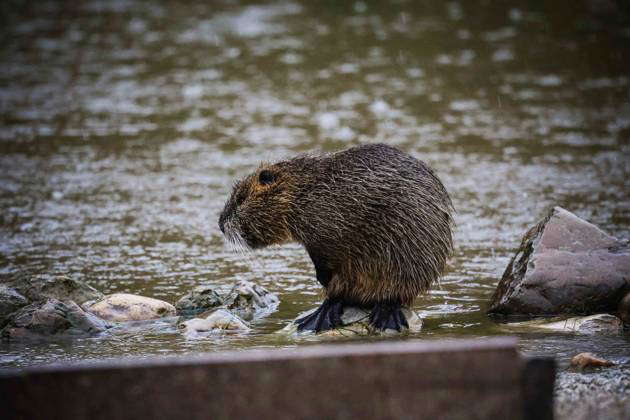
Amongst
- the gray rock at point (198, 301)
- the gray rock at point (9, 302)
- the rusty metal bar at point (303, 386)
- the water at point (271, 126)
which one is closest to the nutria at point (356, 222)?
the water at point (271, 126)

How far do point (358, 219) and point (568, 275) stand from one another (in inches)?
53.4

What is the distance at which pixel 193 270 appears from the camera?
22.7ft

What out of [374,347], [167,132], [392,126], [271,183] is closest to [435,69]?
[392,126]

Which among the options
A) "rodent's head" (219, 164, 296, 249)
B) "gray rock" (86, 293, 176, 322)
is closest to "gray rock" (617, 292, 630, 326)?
"rodent's head" (219, 164, 296, 249)

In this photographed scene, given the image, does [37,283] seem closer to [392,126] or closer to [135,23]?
[392,126]

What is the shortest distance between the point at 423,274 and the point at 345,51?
8.50 meters

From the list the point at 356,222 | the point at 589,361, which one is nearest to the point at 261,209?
the point at 356,222

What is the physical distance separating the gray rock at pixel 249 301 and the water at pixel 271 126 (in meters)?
0.13

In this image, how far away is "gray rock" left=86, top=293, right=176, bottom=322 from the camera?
583 cm

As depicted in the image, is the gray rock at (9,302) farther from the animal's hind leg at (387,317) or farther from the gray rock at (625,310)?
the gray rock at (625,310)

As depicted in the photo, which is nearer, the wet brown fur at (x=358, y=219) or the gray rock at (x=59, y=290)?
the wet brown fur at (x=358, y=219)

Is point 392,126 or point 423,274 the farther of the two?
point 392,126

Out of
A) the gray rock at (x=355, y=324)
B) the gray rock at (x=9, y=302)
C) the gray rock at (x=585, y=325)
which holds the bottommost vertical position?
the gray rock at (x=585, y=325)

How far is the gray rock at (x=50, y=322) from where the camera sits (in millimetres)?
5488
